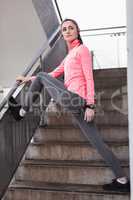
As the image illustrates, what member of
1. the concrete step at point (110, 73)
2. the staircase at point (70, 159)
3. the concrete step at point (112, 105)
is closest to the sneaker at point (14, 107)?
the staircase at point (70, 159)

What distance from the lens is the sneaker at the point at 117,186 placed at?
93.3 inches

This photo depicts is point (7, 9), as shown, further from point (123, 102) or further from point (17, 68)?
point (123, 102)

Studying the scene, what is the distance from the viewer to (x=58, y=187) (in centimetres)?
264

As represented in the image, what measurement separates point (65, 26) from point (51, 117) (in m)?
1.23

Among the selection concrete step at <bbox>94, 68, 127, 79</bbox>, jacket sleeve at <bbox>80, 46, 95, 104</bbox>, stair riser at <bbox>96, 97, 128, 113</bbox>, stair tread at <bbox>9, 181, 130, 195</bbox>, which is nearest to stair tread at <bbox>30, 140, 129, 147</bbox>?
stair tread at <bbox>9, 181, 130, 195</bbox>

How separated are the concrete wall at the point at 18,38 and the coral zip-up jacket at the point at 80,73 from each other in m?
2.70

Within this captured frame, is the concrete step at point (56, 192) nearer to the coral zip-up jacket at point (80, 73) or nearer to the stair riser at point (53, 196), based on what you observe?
the stair riser at point (53, 196)

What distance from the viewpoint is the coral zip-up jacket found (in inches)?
97.0

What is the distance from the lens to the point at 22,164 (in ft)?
9.69

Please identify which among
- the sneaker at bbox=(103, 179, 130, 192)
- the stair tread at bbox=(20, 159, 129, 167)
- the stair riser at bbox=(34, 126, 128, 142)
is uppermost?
the stair riser at bbox=(34, 126, 128, 142)

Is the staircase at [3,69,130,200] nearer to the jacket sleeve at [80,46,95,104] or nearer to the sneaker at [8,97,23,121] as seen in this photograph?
the sneaker at [8,97,23,121]

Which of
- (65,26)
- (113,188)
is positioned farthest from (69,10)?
(113,188)

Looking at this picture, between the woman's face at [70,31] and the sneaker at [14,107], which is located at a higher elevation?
the woman's face at [70,31]

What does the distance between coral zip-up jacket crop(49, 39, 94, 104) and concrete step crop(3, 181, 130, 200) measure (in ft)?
2.32
